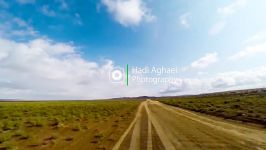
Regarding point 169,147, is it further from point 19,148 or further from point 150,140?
point 19,148

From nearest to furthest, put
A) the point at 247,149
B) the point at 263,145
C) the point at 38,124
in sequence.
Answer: the point at 247,149 → the point at 263,145 → the point at 38,124

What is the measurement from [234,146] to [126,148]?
14.2ft

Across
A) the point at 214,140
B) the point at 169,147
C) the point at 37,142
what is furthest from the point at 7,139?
the point at 214,140

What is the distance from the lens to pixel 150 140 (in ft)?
36.9

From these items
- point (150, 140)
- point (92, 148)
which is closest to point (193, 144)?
point (150, 140)

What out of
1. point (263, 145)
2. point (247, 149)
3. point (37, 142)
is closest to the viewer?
point (247, 149)

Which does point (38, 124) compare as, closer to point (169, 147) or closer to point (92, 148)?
point (92, 148)

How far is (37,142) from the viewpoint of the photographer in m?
11.9

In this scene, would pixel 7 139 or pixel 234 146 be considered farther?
pixel 7 139

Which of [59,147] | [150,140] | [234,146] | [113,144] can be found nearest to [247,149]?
[234,146]

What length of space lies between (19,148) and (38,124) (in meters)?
9.07

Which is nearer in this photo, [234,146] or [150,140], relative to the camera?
[234,146]

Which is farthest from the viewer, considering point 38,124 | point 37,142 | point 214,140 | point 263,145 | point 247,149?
point 38,124

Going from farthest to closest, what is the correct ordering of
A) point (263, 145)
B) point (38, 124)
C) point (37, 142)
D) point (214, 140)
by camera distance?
point (38, 124) → point (37, 142) → point (214, 140) → point (263, 145)
